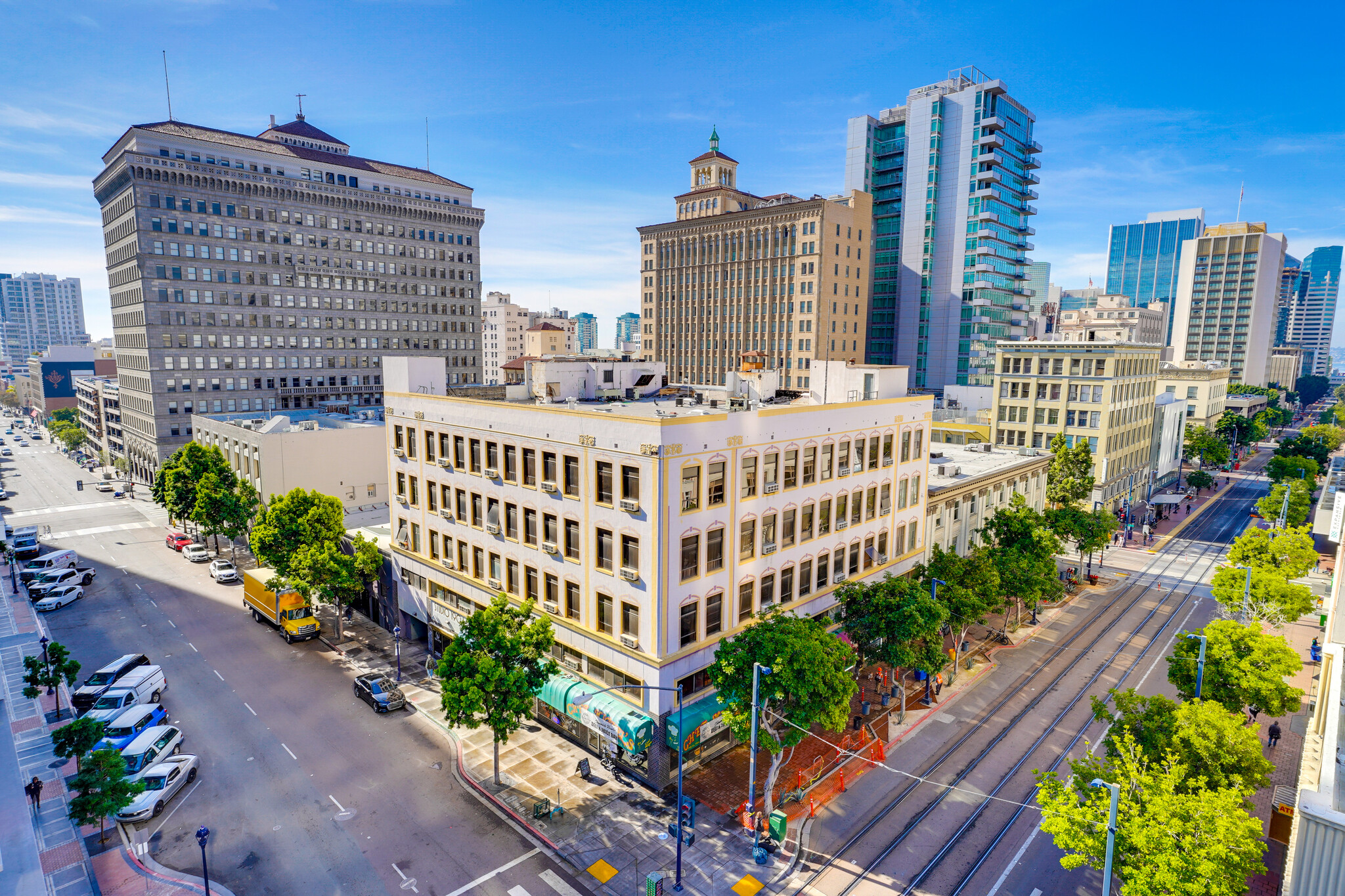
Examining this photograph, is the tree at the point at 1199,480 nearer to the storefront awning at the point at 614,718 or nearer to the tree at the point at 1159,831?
the tree at the point at 1159,831

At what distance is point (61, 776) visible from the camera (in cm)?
3484

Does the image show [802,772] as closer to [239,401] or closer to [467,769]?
[467,769]

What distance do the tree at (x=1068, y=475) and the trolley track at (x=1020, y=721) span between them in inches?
402

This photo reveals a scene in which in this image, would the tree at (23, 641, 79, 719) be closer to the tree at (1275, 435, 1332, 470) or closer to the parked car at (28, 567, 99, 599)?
the parked car at (28, 567, 99, 599)

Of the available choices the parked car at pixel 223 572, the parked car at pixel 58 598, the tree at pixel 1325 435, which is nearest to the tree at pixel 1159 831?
the parked car at pixel 223 572

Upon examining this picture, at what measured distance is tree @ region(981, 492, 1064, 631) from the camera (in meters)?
49.5

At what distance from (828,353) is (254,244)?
10075 cm

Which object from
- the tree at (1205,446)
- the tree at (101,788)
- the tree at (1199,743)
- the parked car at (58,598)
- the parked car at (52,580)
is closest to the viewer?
the tree at (1199,743)

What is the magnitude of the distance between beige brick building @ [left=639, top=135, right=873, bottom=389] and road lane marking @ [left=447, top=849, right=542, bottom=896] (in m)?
95.9

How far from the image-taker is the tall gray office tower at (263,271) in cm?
10669

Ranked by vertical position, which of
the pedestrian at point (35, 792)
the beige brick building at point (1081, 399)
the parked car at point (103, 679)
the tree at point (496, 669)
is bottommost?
the parked car at point (103, 679)

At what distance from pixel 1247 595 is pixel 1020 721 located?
67.8ft


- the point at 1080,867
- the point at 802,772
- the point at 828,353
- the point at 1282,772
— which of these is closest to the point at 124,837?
the point at 802,772

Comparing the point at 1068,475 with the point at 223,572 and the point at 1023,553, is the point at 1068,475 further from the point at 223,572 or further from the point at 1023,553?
the point at 223,572
